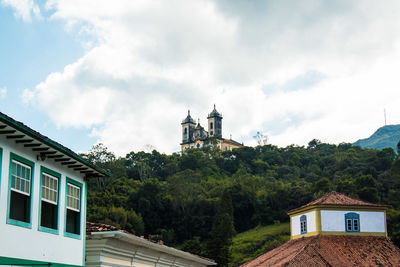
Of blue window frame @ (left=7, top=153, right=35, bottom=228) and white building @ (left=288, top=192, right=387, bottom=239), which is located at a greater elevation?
white building @ (left=288, top=192, right=387, bottom=239)

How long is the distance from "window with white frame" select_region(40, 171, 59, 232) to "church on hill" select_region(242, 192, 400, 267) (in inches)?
886

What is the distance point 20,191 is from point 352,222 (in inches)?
1159

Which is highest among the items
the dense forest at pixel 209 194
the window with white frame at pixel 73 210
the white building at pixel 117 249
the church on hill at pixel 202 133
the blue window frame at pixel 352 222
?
the church on hill at pixel 202 133

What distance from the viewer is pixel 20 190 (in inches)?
485

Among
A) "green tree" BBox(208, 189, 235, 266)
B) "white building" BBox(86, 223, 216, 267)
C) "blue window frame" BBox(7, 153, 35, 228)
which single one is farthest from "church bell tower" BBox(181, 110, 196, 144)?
"blue window frame" BBox(7, 153, 35, 228)

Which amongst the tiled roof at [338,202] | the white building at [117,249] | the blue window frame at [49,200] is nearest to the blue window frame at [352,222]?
the tiled roof at [338,202]

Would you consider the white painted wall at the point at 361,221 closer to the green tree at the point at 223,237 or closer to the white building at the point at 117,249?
the white building at the point at 117,249

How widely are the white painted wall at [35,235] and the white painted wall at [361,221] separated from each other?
81.8ft

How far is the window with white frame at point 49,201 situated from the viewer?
13.4 metres

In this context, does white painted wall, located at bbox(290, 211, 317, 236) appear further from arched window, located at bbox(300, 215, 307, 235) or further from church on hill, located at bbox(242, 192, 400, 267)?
arched window, located at bbox(300, 215, 307, 235)

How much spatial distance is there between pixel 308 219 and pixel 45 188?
92.8ft

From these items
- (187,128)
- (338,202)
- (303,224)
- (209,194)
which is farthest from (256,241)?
(187,128)

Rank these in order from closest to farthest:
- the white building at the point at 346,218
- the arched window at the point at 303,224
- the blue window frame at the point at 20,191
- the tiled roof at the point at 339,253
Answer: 1. the blue window frame at the point at 20,191
2. the tiled roof at the point at 339,253
3. the white building at the point at 346,218
4. the arched window at the point at 303,224

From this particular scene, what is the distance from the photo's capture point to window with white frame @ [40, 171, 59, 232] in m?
13.4
